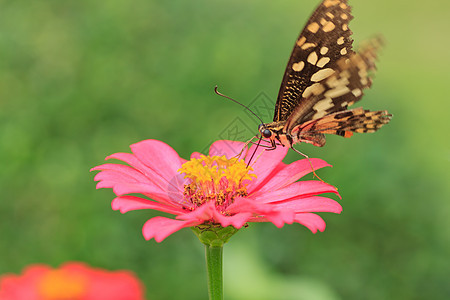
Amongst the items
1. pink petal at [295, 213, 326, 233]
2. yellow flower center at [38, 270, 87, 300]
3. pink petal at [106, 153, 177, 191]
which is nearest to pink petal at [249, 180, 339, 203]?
pink petal at [295, 213, 326, 233]

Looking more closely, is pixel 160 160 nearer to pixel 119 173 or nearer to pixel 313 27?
pixel 119 173

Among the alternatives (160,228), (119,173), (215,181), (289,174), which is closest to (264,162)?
(289,174)

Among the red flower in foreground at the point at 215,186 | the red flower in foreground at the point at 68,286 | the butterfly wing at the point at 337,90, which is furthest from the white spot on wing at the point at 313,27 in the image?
the red flower in foreground at the point at 68,286

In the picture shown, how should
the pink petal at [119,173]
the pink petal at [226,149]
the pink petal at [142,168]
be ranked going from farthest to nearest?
the pink petal at [226,149], the pink petal at [142,168], the pink petal at [119,173]

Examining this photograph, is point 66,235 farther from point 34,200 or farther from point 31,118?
point 31,118

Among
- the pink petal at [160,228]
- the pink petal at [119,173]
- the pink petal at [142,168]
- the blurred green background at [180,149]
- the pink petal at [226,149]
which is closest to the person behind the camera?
the pink petal at [160,228]

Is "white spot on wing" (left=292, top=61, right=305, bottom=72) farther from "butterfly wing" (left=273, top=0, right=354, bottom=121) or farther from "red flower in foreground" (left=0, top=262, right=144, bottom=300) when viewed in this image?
"red flower in foreground" (left=0, top=262, right=144, bottom=300)

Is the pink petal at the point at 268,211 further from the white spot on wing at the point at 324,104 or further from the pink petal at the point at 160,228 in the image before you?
the white spot on wing at the point at 324,104

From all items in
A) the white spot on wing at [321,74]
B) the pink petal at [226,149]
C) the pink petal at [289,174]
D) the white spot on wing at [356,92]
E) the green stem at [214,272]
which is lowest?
the green stem at [214,272]

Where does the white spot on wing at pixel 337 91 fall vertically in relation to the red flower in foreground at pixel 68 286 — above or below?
above
